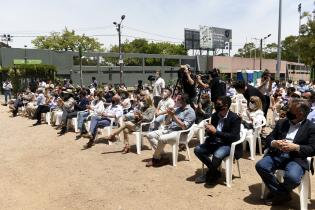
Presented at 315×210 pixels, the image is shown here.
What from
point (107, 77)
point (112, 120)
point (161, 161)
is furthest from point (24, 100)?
point (107, 77)

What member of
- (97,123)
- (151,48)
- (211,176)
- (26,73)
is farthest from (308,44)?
(151,48)

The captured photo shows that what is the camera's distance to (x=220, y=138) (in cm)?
546

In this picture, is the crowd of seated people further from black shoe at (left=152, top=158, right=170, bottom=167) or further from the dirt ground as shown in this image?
the dirt ground

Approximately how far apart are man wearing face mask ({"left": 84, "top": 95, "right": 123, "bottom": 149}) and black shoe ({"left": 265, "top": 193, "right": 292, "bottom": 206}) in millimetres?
4880

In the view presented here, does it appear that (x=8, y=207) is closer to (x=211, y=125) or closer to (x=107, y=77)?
(x=211, y=125)

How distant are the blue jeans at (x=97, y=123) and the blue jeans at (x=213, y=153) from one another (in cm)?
377

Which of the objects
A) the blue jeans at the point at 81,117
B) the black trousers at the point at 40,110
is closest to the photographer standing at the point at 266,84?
the blue jeans at the point at 81,117

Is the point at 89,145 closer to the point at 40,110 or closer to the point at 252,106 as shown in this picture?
the point at 252,106

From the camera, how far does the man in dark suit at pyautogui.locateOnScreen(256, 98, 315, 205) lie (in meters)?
4.38

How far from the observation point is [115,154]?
7.81 m

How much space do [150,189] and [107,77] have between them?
3726cm

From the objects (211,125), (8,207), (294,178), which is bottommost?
(8,207)

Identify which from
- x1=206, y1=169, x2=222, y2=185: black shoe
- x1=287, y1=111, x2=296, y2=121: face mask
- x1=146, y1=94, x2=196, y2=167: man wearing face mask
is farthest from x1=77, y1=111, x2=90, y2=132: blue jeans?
x1=287, y1=111, x2=296, y2=121: face mask

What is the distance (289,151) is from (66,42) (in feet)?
172
